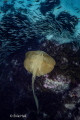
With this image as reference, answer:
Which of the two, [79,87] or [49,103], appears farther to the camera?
[49,103]

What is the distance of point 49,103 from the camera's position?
4.72 meters

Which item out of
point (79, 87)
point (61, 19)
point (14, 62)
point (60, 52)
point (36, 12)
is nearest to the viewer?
point (79, 87)

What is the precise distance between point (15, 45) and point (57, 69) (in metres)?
5.52

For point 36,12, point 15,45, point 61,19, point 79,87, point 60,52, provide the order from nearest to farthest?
point 79,87
point 60,52
point 15,45
point 61,19
point 36,12

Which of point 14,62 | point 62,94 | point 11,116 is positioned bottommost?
point 11,116

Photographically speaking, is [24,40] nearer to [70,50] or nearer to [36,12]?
[70,50]

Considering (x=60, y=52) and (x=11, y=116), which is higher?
(x=60, y=52)

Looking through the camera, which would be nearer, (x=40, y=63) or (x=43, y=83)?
(x=40, y=63)

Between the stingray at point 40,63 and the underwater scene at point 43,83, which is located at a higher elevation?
the stingray at point 40,63

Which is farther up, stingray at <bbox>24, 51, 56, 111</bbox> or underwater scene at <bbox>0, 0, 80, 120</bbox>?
stingray at <bbox>24, 51, 56, 111</bbox>

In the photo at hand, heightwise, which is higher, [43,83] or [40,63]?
[40,63]

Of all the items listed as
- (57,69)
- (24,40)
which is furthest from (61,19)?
(57,69)

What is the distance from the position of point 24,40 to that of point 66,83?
5.92 metres

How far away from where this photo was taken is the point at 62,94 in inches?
180
